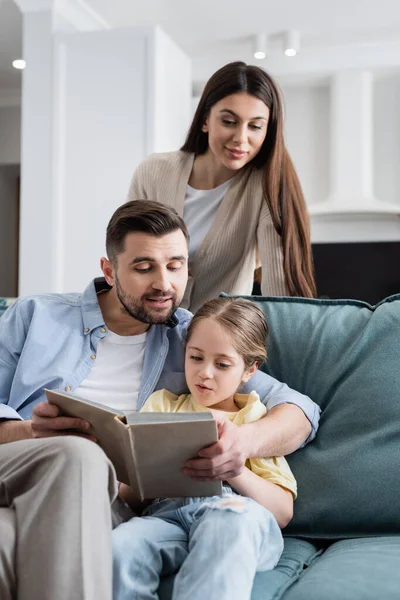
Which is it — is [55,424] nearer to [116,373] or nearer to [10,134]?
[116,373]

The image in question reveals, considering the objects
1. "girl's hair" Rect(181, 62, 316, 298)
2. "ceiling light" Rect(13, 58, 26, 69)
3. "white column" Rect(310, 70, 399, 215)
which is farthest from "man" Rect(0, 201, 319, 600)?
"ceiling light" Rect(13, 58, 26, 69)

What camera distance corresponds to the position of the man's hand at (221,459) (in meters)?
1.32

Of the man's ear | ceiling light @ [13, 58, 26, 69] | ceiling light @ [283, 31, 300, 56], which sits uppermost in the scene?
ceiling light @ [13, 58, 26, 69]

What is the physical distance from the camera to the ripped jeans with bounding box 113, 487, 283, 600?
1.22 meters

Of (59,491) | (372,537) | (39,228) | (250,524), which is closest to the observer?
(59,491)

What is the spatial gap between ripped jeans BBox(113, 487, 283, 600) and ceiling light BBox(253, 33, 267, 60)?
15.5 ft

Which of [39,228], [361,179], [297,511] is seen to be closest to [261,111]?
[297,511]

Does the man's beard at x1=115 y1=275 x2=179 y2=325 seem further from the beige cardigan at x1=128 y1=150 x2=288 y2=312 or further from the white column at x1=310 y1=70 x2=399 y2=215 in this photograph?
the white column at x1=310 y1=70 x2=399 y2=215

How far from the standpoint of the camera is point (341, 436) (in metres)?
1.66

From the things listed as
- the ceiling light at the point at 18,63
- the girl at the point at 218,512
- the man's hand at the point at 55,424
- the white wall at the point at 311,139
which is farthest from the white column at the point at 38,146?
the man's hand at the point at 55,424

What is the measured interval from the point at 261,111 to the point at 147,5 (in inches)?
128

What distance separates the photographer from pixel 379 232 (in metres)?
5.87

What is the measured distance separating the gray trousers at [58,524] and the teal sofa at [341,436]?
0.23m

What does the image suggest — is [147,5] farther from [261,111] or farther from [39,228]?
[261,111]
